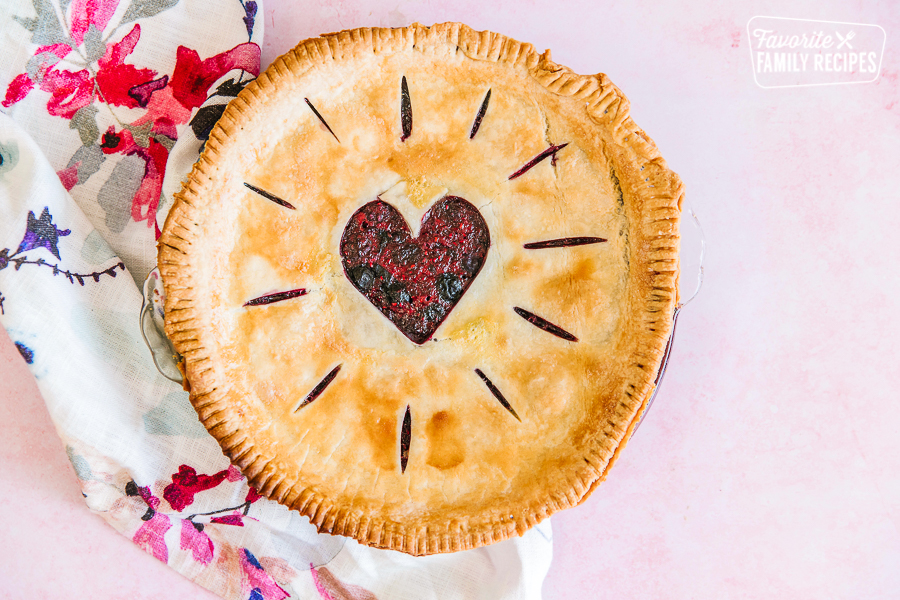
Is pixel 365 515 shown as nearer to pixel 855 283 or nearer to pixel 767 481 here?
pixel 767 481

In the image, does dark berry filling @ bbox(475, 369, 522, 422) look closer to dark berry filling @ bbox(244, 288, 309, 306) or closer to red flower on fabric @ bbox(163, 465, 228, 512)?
dark berry filling @ bbox(244, 288, 309, 306)

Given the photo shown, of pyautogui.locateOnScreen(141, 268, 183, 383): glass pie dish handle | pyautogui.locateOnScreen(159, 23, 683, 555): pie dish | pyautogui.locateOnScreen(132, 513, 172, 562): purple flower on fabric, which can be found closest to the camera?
pyautogui.locateOnScreen(159, 23, 683, 555): pie dish

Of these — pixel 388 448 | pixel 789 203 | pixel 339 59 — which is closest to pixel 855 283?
pixel 789 203

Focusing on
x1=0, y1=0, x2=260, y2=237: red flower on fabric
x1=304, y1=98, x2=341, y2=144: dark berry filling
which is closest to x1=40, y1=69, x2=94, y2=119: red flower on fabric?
x1=0, y1=0, x2=260, y2=237: red flower on fabric

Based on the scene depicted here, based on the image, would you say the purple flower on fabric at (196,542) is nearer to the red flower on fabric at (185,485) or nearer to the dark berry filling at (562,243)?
the red flower on fabric at (185,485)

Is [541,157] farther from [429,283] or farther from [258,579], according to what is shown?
[258,579]

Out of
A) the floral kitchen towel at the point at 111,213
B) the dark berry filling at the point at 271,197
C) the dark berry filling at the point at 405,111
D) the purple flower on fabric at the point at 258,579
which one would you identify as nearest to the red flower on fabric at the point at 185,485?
the floral kitchen towel at the point at 111,213
